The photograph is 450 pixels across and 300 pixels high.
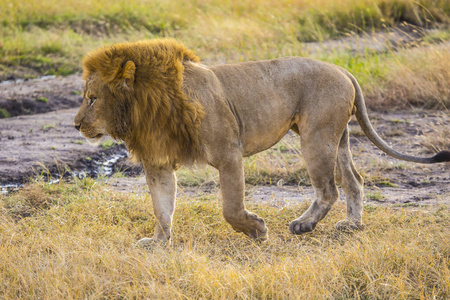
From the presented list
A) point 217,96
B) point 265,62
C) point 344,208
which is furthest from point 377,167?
point 217,96

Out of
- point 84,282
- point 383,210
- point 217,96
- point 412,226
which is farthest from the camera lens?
point 383,210

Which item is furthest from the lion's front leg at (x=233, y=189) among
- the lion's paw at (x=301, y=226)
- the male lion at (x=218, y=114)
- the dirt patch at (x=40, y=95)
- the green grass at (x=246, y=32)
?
the dirt patch at (x=40, y=95)

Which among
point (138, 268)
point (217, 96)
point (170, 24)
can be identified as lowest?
point (170, 24)

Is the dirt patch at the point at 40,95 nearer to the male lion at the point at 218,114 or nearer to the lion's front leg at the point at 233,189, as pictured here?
the male lion at the point at 218,114

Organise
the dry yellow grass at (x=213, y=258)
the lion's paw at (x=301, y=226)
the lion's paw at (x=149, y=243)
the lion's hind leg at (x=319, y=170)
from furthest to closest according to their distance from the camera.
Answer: the lion's paw at (x=301, y=226) < the lion's hind leg at (x=319, y=170) < the lion's paw at (x=149, y=243) < the dry yellow grass at (x=213, y=258)

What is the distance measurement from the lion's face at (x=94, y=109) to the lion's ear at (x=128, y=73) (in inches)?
4.5

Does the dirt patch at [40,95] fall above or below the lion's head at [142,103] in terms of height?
below

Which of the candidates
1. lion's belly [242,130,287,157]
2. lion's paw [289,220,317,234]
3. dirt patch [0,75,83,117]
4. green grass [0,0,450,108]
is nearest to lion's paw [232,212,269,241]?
lion's paw [289,220,317,234]

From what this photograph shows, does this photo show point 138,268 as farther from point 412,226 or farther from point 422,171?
point 422,171

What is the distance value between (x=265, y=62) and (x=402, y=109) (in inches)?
160

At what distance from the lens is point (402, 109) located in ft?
24.4

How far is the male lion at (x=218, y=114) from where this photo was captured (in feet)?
11.1

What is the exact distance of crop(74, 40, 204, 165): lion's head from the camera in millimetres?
3340

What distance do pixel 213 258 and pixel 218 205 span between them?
94 cm
